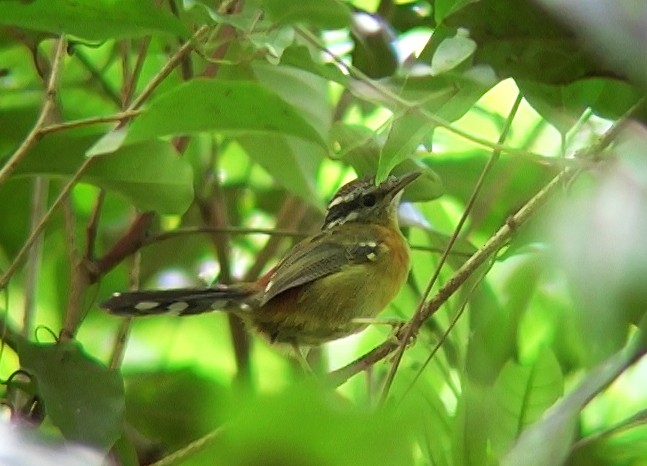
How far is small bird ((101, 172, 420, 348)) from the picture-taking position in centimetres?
283

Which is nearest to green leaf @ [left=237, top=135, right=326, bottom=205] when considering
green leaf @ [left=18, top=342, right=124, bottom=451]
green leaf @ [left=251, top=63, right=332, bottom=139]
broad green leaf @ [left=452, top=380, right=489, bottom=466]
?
green leaf @ [left=251, top=63, right=332, bottom=139]

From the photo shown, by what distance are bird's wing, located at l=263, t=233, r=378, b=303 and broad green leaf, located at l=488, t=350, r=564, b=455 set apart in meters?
1.31

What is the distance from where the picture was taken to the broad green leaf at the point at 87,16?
1.60 meters

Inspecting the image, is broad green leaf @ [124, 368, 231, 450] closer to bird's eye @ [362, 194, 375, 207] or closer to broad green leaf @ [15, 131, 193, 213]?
broad green leaf @ [15, 131, 193, 213]

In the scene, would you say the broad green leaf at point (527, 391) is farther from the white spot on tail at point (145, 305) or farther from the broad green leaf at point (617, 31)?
the white spot on tail at point (145, 305)

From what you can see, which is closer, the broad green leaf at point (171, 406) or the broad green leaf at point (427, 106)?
the broad green leaf at point (427, 106)

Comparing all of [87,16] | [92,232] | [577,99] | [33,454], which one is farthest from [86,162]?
[33,454]

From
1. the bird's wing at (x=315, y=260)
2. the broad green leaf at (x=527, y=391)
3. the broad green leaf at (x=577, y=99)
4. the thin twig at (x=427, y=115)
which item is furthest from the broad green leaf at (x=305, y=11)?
the bird's wing at (x=315, y=260)

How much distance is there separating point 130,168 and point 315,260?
121 centimetres

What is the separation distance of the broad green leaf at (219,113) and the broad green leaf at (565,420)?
0.76 m

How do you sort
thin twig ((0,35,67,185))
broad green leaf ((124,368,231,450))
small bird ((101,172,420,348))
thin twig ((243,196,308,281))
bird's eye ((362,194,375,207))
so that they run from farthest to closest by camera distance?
bird's eye ((362,194,375,207)) < thin twig ((243,196,308,281)) < small bird ((101,172,420,348)) < broad green leaf ((124,368,231,450)) < thin twig ((0,35,67,185))

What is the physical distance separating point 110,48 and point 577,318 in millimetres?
2307

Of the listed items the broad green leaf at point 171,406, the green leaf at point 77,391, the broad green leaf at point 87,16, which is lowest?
the broad green leaf at point 171,406

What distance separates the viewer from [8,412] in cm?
208
